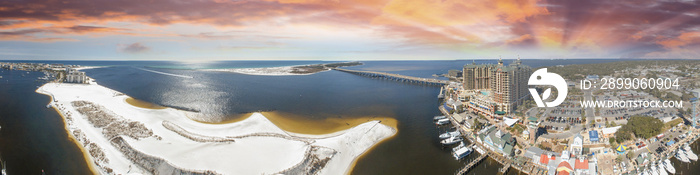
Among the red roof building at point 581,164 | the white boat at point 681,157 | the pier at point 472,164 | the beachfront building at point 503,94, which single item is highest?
the beachfront building at point 503,94

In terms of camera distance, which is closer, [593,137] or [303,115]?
[593,137]

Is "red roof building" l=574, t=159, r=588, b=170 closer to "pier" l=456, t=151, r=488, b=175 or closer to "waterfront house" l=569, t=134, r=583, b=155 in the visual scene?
"waterfront house" l=569, t=134, r=583, b=155

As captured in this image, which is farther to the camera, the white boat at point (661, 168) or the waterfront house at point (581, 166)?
the white boat at point (661, 168)

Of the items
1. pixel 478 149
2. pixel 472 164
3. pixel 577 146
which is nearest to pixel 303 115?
pixel 478 149

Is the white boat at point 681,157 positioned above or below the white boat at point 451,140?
below

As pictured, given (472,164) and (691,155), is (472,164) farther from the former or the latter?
(691,155)

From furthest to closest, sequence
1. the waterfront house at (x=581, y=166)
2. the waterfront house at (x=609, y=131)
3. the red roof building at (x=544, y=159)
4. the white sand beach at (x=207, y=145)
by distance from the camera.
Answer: the waterfront house at (x=609, y=131) → the red roof building at (x=544, y=159) → the white sand beach at (x=207, y=145) → the waterfront house at (x=581, y=166)

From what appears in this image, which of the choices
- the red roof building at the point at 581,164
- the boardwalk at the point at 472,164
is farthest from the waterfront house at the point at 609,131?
the boardwalk at the point at 472,164

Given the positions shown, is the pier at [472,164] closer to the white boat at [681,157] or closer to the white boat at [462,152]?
the white boat at [462,152]
